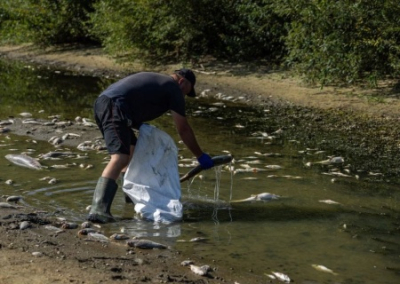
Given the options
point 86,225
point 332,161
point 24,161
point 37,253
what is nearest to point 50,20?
point 24,161

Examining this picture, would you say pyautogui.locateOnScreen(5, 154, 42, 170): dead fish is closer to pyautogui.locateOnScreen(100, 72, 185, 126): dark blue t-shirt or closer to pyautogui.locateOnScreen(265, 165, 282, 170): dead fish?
pyautogui.locateOnScreen(100, 72, 185, 126): dark blue t-shirt

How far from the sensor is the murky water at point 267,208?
24.1 ft

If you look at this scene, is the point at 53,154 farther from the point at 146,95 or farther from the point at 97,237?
the point at 97,237

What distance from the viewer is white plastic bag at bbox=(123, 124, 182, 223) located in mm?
8375

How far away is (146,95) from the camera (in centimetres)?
841

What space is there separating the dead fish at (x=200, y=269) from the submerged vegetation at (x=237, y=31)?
339 inches

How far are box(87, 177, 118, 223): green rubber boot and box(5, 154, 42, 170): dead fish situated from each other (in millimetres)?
2469

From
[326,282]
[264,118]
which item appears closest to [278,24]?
[264,118]

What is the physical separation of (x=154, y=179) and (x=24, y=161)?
2.83m

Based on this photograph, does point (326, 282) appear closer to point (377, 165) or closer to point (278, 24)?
point (377, 165)

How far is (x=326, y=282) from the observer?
6.81 m

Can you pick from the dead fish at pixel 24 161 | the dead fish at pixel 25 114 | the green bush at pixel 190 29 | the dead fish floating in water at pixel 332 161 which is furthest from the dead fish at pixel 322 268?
the green bush at pixel 190 29

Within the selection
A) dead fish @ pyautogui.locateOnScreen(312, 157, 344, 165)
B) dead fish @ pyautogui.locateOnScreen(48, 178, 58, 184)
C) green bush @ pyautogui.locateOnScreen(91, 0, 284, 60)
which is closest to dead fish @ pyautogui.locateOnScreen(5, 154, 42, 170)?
dead fish @ pyautogui.locateOnScreen(48, 178, 58, 184)

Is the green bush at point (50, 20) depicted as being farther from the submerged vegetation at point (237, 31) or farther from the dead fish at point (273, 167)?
the dead fish at point (273, 167)
